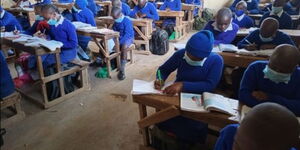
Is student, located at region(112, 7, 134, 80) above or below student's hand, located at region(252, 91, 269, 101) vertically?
above

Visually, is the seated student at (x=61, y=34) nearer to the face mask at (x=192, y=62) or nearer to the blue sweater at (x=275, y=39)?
the face mask at (x=192, y=62)

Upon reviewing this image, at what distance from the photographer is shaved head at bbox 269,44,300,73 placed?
5.21 ft

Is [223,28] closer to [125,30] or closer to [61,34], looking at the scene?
[125,30]

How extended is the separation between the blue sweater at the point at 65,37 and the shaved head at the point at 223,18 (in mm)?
2027

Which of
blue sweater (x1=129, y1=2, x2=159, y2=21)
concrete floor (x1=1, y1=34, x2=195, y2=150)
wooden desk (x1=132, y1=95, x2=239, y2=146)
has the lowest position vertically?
concrete floor (x1=1, y1=34, x2=195, y2=150)

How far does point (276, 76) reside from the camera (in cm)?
168

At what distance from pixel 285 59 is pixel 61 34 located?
279 centimetres

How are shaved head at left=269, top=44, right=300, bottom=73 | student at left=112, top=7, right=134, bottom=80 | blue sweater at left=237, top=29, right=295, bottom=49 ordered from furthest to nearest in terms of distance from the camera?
student at left=112, top=7, right=134, bottom=80, blue sweater at left=237, top=29, right=295, bottom=49, shaved head at left=269, top=44, right=300, bottom=73

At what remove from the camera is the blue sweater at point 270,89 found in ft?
5.45

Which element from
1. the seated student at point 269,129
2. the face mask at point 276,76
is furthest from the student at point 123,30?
the seated student at point 269,129

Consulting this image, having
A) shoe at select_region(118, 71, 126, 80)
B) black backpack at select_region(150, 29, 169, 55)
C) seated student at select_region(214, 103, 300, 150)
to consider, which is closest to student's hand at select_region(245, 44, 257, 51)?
shoe at select_region(118, 71, 126, 80)

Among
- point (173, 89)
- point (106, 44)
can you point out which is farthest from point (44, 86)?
point (173, 89)

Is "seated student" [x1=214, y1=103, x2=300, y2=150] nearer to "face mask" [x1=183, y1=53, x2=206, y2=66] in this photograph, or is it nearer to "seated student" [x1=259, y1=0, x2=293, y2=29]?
"face mask" [x1=183, y1=53, x2=206, y2=66]

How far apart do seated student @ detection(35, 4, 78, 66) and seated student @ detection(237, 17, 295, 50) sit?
2.30 metres
